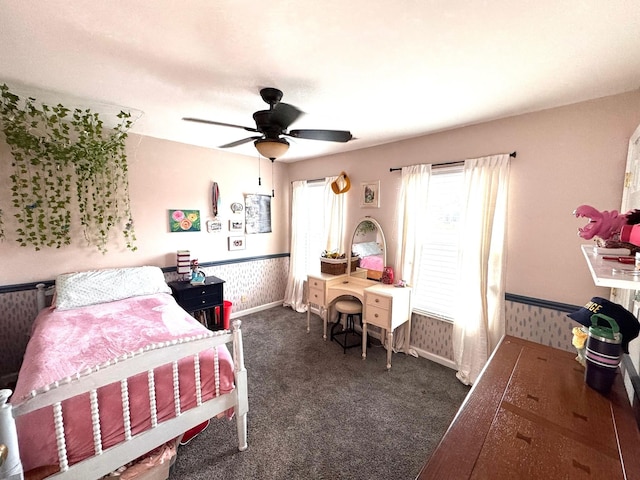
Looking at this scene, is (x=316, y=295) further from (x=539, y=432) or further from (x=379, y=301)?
(x=539, y=432)

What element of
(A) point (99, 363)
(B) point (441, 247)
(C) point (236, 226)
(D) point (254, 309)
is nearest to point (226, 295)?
(D) point (254, 309)

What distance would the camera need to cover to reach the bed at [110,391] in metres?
1.09

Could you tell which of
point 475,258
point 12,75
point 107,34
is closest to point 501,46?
point 475,258

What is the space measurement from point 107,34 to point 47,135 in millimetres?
1863

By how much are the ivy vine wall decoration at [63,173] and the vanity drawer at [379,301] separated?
2.80 meters

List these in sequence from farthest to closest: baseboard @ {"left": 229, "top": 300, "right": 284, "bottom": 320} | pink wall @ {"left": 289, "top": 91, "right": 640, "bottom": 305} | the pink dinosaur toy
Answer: baseboard @ {"left": 229, "top": 300, "right": 284, "bottom": 320}
pink wall @ {"left": 289, "top": 91, "right": 640, "bottom": 305}
the pink dinosaur toy

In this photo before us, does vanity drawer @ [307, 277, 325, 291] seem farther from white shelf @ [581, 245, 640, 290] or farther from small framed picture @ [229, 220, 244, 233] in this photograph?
white shelf @ [581, 245, 640, 290]

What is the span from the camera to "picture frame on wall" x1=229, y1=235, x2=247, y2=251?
380 cm

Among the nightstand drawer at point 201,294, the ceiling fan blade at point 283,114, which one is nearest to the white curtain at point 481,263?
the ceiling fan blade at point 283,114

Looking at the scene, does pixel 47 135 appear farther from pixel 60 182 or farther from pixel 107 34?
pixel 107 34

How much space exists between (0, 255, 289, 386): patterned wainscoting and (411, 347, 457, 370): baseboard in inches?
93.7

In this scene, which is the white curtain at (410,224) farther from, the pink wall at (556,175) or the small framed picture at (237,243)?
the small framed picture at (237,243)

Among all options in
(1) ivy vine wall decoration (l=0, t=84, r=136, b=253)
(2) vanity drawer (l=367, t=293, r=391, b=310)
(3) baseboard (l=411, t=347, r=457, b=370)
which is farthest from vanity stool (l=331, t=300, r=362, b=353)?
(1) ivy vine wall decoration (l=0, t=84, r=136, b=253)

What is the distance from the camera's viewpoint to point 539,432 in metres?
0.96
